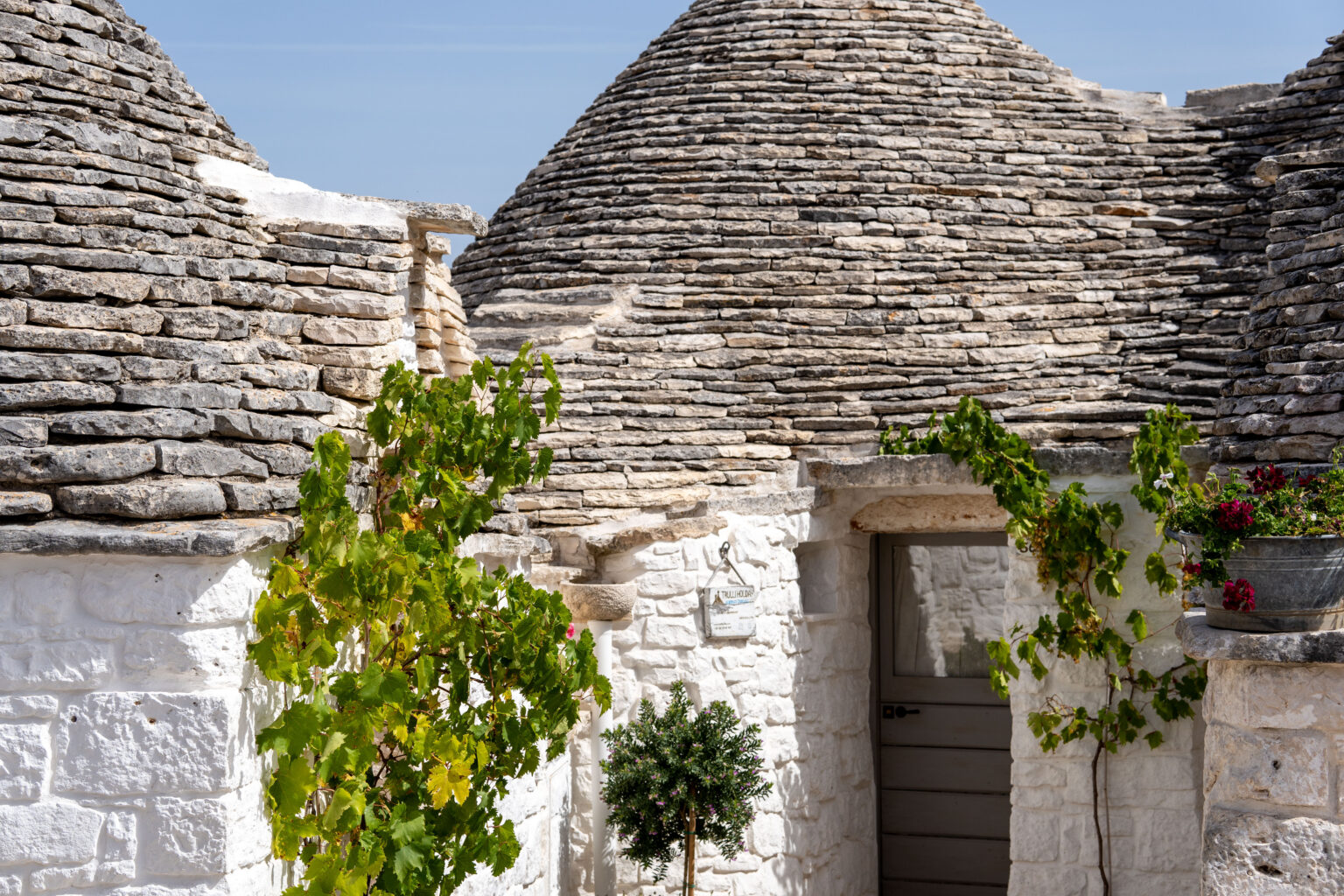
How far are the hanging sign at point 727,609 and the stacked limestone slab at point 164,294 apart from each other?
5.38 ft

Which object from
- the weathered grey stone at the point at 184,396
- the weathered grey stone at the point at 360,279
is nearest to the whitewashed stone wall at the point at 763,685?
the weathered grey stone at the point at 360,279

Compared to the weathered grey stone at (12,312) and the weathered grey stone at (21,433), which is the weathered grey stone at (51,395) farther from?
the weathered grey stone at (12,312)

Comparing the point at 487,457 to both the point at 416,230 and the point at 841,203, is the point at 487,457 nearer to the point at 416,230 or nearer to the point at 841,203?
the point at 416,230

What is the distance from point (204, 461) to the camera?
383cm

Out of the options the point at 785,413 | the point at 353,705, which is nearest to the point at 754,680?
the point at 785,413

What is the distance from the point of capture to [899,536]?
8156mm

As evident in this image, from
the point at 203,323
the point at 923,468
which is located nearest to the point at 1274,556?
the point at 923,468

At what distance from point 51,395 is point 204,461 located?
17.4 inches

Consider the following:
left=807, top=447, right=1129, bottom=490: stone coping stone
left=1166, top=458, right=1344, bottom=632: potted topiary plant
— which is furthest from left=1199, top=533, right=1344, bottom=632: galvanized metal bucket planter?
left=807, top=447, right=1129, bottom=490: stone coping stone

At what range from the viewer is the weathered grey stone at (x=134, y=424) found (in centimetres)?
372

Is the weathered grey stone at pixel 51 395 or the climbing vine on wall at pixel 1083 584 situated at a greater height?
the weathered grey stone at pixel 51 395

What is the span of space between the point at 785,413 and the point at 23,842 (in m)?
4.49

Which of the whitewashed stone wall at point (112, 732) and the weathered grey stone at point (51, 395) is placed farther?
the weathered grey stone at point (51, 395)

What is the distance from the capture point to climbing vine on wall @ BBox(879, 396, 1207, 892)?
6363 mm
